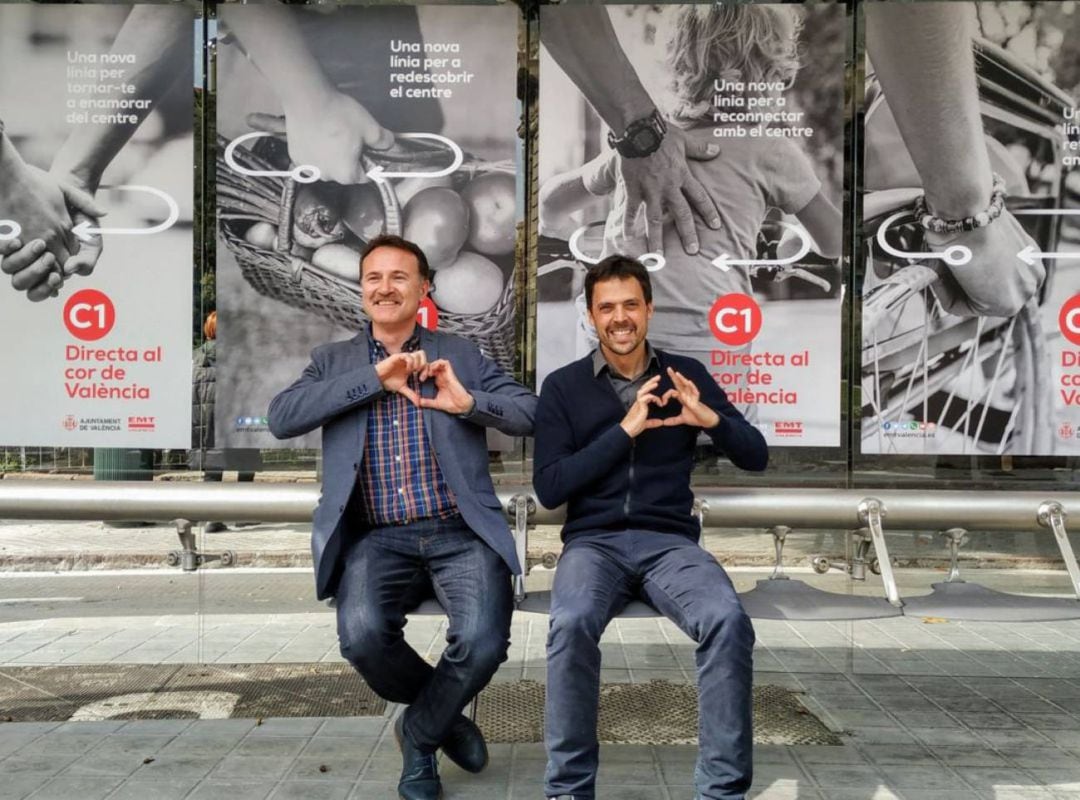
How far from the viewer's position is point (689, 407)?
3.45 meters

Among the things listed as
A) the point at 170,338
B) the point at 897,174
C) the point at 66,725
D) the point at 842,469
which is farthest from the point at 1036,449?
the point at 66,725

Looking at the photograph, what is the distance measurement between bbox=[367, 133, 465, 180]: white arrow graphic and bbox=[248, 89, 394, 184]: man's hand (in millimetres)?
48

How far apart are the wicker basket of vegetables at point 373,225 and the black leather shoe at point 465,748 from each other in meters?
1.64

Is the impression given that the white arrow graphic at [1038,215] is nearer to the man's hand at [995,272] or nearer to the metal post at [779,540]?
the man's hand at [995,272]

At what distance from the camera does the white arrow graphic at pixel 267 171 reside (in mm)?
4656

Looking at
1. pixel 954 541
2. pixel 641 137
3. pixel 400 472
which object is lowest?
pixel 954 541

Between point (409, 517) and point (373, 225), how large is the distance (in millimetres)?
1662

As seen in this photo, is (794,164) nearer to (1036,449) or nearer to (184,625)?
(1036,449)

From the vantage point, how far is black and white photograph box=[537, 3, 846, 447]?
4656mm

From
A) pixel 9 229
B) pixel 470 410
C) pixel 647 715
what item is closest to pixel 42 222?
pixel 9 229

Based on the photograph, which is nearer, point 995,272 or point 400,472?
point 400,472

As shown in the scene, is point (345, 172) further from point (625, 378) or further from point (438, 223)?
point (625, 378)

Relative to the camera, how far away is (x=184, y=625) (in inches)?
203

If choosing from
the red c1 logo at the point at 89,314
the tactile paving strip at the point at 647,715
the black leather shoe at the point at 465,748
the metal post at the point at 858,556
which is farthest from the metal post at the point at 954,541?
the red c1 logo at the point at 89,314
